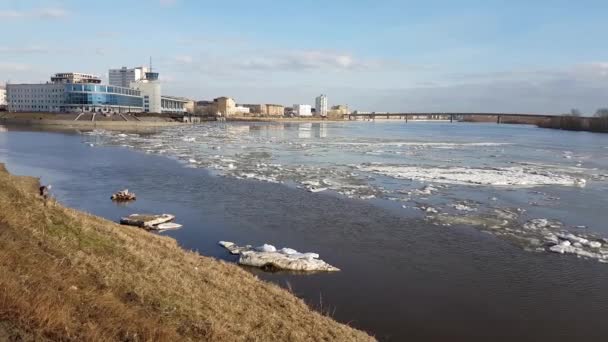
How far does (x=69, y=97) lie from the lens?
402 feet

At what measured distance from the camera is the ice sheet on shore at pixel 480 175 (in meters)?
26.6

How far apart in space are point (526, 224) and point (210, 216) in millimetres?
11413

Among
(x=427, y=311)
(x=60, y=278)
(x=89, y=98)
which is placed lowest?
(x=427, y=311)

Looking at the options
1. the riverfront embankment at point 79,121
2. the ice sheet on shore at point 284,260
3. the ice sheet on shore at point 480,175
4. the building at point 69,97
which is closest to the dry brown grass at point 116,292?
the ice sheet on shore at point 284,260

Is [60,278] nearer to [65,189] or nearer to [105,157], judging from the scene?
[65,189]

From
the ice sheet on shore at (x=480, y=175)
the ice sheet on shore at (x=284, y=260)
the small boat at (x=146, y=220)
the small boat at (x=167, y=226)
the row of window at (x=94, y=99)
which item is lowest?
the ice sheet on shore at (x=284, y=260)

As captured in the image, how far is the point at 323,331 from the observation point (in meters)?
7.46

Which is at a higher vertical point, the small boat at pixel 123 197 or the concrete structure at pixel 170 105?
the concrete structure at pixel 170 105

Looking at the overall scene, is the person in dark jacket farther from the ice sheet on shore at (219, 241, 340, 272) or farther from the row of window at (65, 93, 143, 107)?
the row of window at (65, 93, 143, 107)

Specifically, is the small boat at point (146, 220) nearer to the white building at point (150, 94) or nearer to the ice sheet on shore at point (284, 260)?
the ice sheet on shore at point (284, 260)

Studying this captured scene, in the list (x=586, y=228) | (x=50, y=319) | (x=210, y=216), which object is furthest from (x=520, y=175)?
(x=50, y=319)

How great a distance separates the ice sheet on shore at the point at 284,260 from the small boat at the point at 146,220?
13.5ft

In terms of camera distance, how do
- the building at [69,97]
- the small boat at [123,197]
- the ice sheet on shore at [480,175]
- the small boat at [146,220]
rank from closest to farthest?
1. the small boat at [146,220]
2. the small boat at [123,197]
3. the ice sheet on shore at [480,175]
4. the building at [69,97]

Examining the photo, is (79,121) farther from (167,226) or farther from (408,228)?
(408,228)
